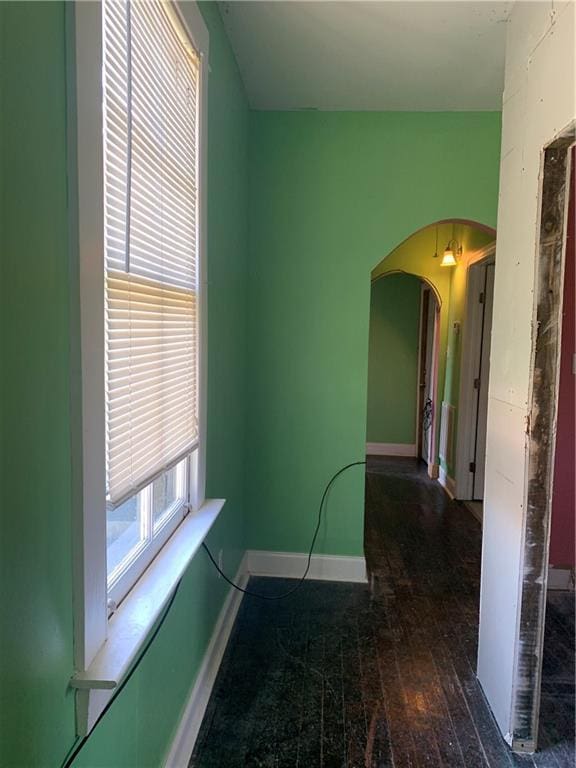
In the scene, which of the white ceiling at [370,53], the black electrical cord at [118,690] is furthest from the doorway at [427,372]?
the black electrical cord at [118,690]

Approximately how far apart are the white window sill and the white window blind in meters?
0.26

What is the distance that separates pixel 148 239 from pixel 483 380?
364cm

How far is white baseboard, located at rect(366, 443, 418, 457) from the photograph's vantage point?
20.0 ft

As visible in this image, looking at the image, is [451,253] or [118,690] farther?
[451,253]

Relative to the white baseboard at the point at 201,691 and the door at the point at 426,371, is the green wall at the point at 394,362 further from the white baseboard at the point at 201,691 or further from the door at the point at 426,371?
the white baseboard at the point at 201,691

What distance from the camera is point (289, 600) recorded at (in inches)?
105

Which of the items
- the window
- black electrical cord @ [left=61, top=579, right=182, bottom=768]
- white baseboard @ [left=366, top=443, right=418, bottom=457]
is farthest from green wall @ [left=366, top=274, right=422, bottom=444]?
black electrical cord @ [left=61, top=579, right=182, bottom=768]

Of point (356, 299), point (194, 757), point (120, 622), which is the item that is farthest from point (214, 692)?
point (356, 299)

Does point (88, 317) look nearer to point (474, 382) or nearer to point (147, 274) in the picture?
point (147, 274)

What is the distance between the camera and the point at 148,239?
1.22 meters

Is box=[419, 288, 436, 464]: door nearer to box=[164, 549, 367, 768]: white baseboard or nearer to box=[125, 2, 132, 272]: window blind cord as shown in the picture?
box=[164, 549, 367, 768]: white baseboard

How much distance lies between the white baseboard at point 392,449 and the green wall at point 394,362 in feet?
0.17

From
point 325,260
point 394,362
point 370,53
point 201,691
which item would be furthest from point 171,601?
point 394,362

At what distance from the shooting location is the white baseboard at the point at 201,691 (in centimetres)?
156
